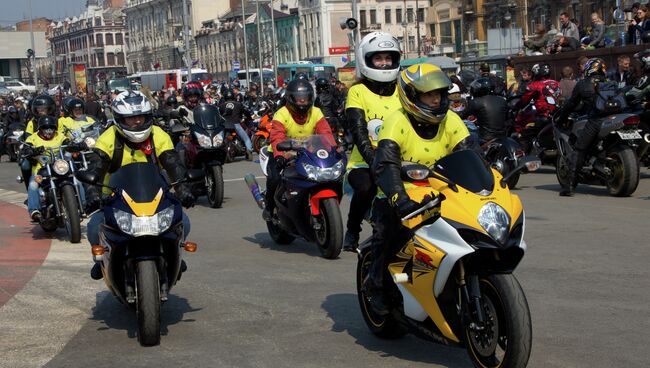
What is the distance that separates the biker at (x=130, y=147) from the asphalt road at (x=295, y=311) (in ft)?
2.20

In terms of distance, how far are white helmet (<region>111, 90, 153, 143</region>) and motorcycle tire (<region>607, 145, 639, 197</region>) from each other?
764 centimetres

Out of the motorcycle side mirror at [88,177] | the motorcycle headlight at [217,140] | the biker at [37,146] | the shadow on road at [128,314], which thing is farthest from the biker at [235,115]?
the motorcycle side mirror at [88,177]

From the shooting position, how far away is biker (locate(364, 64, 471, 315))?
6.12m

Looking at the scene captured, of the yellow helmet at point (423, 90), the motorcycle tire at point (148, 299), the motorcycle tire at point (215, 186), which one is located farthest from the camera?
the motorcycle tire at point (215, 186)

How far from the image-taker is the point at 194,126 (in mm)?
16484

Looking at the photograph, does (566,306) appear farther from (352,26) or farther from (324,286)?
(352,26)

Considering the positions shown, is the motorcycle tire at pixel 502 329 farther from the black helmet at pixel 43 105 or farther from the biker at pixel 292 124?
the black helmet at pixel 43 105

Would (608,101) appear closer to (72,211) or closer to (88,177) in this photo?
(72,211)

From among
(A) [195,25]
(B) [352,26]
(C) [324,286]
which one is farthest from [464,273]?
(A) [195,25]

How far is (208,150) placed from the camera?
1600cm

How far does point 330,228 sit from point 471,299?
461 centimetres

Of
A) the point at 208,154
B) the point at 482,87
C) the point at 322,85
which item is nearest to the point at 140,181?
the point at 482,87

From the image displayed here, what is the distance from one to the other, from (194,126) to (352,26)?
1451 cm

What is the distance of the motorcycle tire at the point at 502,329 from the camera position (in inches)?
203
